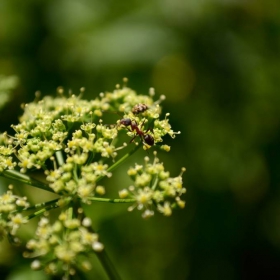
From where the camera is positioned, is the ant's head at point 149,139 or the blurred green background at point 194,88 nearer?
the ant's head at point 149,139

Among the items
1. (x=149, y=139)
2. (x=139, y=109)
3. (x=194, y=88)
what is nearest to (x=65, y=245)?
(x=149, y=139)

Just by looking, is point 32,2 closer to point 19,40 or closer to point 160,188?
point 19,40

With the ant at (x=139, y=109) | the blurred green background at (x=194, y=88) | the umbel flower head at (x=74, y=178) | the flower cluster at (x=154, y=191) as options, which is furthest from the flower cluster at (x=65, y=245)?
the blurred green background at (x=194, y=88)

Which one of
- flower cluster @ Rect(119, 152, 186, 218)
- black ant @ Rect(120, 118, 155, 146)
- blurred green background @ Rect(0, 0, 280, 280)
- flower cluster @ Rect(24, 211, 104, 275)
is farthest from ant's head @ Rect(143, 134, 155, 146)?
blurred green background @ Rect(0, 0, 280, 280)

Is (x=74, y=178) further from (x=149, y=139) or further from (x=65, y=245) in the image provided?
(x=149, y=139)

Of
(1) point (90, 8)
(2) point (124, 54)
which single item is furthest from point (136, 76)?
(1) point (90, 8)

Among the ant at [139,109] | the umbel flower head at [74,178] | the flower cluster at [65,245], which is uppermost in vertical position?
the ant at [139,109]

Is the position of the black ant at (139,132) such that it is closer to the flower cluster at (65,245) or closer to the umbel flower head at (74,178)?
the umbel flower head at (74,178)
